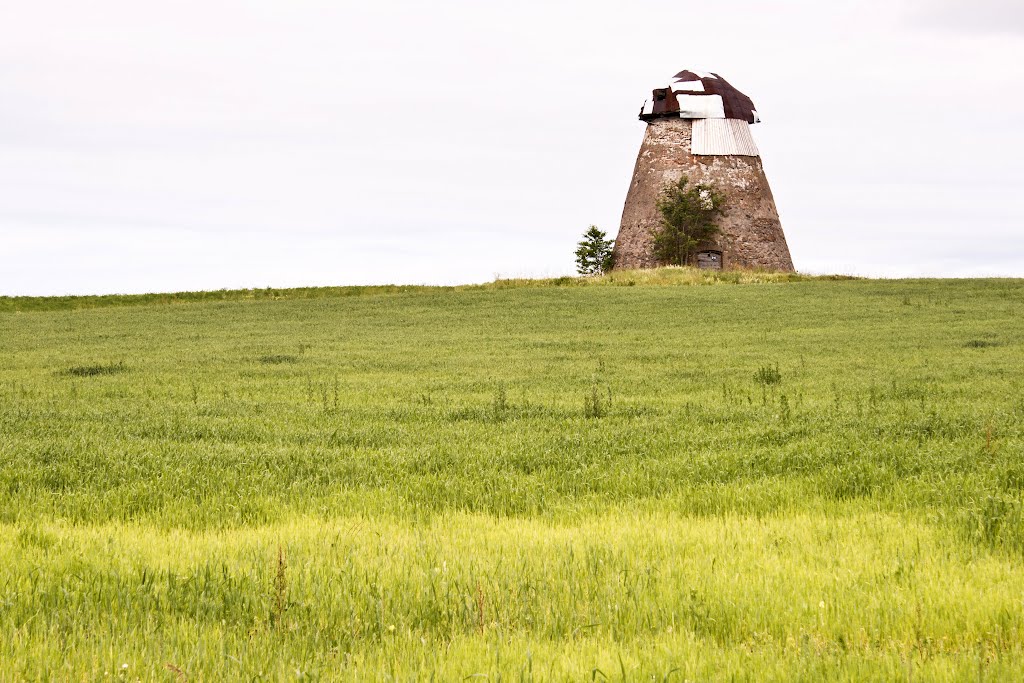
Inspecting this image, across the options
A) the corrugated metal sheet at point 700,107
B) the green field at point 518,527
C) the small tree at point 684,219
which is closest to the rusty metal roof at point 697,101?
the corrugated metal sheet at point 700,107

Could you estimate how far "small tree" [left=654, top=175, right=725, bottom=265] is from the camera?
5984 centimetres

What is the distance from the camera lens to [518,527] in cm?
743

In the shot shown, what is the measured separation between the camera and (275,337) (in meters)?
32.3

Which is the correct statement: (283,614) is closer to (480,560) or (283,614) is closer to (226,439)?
(480,560)

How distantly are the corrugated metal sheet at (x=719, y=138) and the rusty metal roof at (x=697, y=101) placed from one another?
1.52 ft

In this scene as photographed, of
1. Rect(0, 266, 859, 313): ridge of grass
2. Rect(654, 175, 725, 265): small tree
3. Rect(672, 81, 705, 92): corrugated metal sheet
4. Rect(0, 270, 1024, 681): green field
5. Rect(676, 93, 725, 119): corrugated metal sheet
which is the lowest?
Rect(0, 270, 1024, 681): green field

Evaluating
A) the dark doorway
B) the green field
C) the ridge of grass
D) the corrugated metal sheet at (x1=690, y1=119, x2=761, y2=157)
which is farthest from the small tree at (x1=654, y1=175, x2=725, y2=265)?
the green field

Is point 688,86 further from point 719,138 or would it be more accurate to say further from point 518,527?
point 518,527

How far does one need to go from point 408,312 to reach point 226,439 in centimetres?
2937

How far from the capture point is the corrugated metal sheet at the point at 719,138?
2458 inches

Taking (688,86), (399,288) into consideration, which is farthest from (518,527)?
(688,86)

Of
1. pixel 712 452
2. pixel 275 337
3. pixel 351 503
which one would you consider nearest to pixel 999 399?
pixel 712 452

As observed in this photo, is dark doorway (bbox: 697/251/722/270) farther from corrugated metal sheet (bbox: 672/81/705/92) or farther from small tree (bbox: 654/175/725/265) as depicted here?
corrugated metal sheet (bbox: 672/81/705/92)

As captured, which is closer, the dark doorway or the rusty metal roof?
the dark doorway
